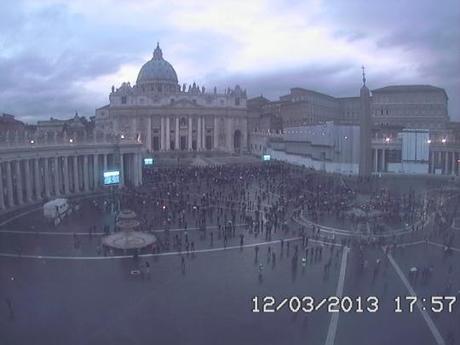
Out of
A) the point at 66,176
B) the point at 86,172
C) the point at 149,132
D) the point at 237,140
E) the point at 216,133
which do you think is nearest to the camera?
the point at 66,176

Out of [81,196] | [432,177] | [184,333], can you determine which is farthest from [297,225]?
[432,177]

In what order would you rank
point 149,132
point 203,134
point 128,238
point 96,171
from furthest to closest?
point 203,134 < point 149,132 < point 96,171 < point 128,238

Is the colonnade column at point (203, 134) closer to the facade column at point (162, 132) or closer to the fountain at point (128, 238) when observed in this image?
the facade column at point (162, 132)

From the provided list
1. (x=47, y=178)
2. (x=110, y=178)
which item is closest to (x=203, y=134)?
(x=110, y=178)

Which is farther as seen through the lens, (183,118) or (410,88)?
(410,88)

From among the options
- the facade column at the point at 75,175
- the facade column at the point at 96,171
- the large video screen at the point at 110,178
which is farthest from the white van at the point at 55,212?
the facade column at the point at 96,171

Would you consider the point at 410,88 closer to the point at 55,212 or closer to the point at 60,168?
the point at 60,168

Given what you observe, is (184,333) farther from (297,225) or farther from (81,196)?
(81,196)
